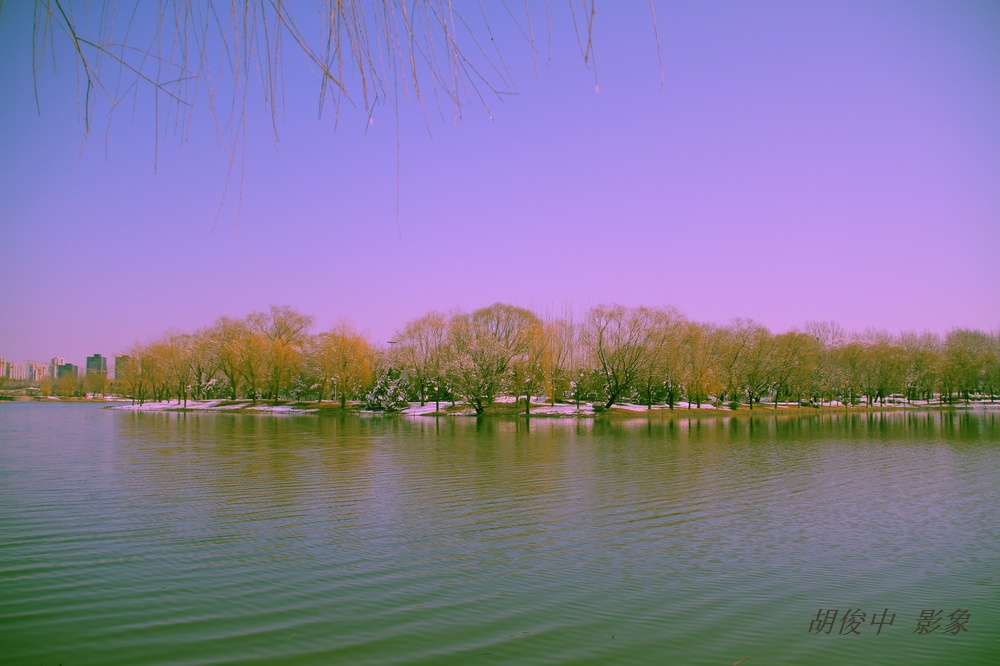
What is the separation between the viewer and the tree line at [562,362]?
59906mm

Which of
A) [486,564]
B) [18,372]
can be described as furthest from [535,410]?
[18,372]

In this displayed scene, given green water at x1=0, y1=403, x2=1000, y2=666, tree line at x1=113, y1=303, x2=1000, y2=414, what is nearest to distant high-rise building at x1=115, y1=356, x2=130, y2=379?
tree line at x1=113, y1=303, x2=1000, y2=414

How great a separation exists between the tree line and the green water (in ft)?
136

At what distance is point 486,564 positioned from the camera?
8539 mm

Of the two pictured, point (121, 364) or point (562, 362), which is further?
point (121, 364)

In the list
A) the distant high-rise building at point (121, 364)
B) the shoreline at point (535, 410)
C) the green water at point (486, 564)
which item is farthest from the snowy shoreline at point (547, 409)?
the green water at point (486, 564)

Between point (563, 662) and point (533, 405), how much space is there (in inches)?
2266

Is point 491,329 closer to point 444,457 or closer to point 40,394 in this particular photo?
point 444,457

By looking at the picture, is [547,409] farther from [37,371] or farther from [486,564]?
[37,371]

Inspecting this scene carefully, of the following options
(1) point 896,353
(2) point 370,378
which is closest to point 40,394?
(2) point 370,378

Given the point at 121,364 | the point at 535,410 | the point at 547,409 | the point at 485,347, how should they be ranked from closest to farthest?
Result: the point at 485,347
the point at 535,410
the point at 547,409
the point at 121,364

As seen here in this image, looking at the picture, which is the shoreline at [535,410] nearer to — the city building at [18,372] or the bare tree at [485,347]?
the bare tree at [485,347]

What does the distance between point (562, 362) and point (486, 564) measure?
55853 mm

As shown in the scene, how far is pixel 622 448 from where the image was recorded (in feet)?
85.5
